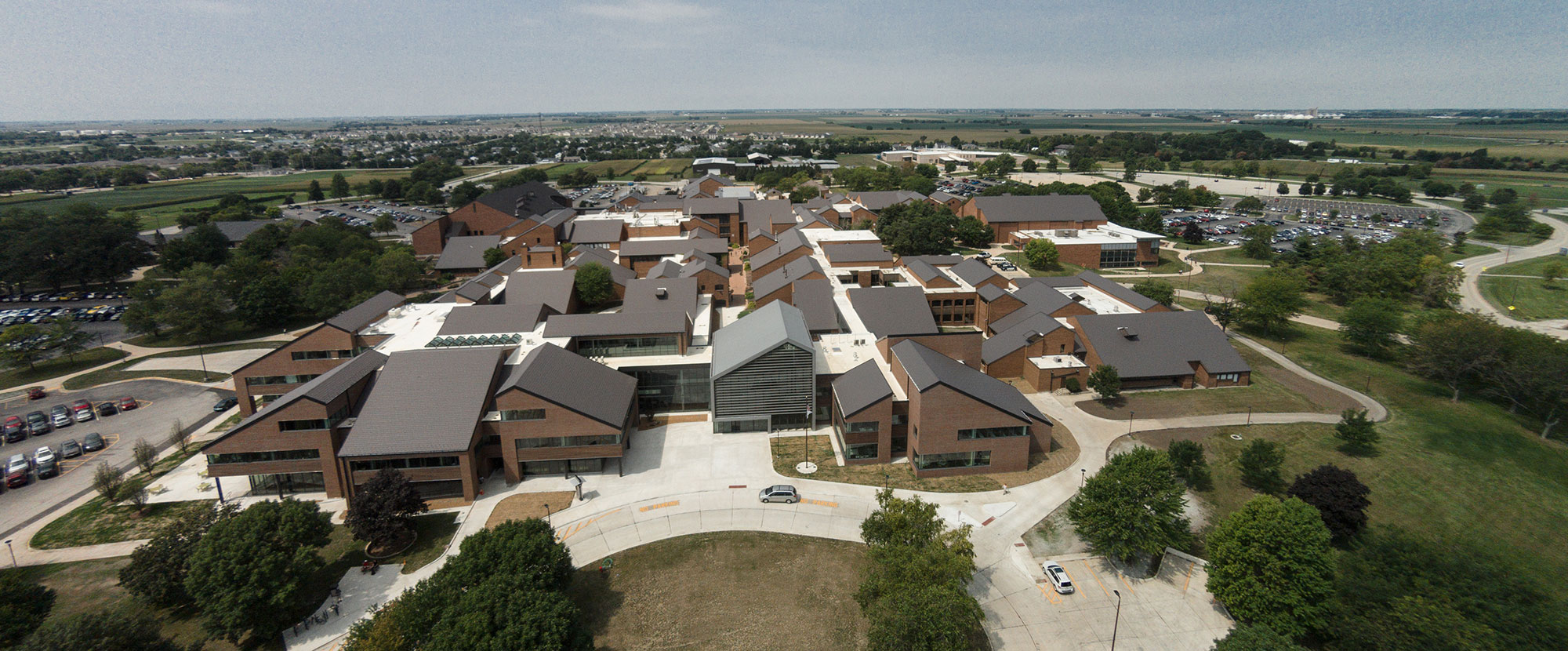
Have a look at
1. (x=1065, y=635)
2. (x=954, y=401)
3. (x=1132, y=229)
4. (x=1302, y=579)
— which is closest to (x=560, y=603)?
(x=1065, y=635)

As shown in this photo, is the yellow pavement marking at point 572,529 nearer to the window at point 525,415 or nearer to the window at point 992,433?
the window at point 525,415

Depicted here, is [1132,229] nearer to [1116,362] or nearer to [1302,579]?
[1116,362]

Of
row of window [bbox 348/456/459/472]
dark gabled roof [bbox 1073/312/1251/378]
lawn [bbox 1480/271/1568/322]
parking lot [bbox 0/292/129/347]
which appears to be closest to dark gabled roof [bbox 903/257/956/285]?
dark gabled roof [bbox 1073/312/1251/378]

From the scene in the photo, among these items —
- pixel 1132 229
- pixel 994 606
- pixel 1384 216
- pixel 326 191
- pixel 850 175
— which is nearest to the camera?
pixel 994 606

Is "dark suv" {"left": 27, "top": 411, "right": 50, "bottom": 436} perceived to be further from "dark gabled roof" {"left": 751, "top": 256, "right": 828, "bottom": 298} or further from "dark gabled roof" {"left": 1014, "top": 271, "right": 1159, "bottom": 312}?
"dark gabled roof" {"left": 1014, "top": 271, "right": 1159, "bottom": 312}

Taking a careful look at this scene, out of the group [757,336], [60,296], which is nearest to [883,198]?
[757,336]

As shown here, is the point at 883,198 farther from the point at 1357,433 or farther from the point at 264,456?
the point at 264,456
